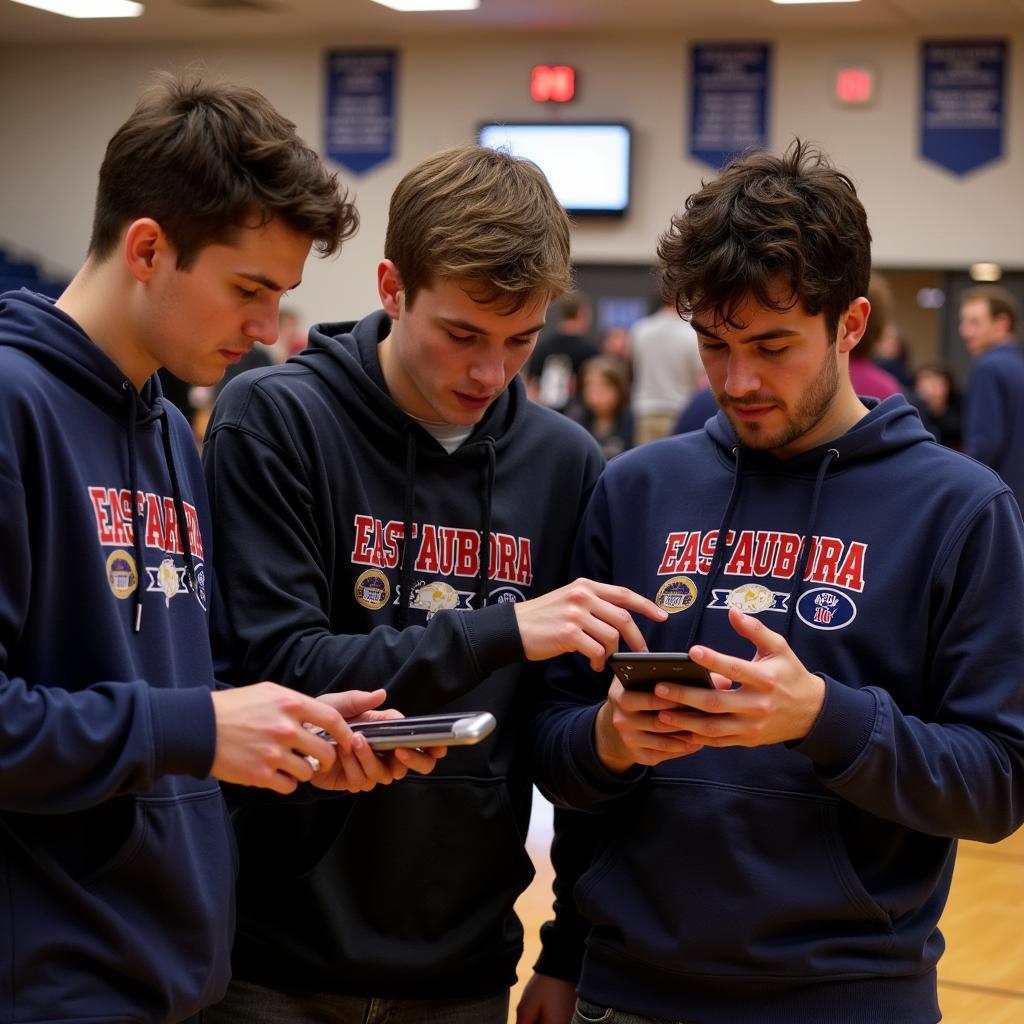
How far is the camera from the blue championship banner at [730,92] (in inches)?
484

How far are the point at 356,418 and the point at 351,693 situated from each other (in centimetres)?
50

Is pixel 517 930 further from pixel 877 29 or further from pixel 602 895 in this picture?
pixel 877 29

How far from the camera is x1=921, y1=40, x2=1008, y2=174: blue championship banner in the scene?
11.8 meters

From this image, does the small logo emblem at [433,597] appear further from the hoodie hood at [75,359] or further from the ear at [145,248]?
the ear at [145,248]

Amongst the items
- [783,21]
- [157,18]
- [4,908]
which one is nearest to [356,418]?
[4,908]

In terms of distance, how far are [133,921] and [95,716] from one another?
28 centimetres

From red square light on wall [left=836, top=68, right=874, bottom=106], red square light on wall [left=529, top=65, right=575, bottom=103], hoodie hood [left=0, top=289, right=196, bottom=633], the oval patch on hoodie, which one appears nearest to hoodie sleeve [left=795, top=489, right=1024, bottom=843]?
the oval patch on hoodie

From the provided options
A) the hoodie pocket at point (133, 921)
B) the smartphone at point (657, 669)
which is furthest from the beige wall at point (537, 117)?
the hoodie pocket at point (133, 921)

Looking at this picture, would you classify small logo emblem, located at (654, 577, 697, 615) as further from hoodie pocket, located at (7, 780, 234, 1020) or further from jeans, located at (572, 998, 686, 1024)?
hoodie pocket, located at (7, 780, 234, 1020)

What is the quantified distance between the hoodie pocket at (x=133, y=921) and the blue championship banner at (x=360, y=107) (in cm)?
1211

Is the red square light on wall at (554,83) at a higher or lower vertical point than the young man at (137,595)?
higher

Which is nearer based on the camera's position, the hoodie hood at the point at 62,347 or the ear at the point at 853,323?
the hoodie hood at the point at 62,347

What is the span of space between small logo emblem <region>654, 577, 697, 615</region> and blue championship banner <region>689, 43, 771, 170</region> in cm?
1069

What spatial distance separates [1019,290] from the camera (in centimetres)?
1214
